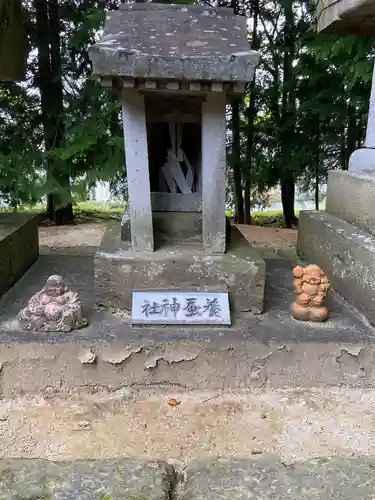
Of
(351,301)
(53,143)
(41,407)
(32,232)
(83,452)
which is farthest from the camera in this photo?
(53,143)

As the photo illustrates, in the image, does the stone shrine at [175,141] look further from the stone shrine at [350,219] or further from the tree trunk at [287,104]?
the tree trunk at [287,104]

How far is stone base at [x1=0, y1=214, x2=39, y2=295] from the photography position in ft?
11.5

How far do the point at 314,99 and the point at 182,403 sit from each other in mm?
5110

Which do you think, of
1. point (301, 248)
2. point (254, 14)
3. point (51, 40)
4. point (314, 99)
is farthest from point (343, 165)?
point (51, 40)

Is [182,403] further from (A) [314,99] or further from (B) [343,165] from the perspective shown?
(B) [343,165]

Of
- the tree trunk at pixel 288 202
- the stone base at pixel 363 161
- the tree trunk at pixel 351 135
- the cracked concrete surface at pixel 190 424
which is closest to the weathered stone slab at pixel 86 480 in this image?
the cracked concrete surface at pixel 190 424

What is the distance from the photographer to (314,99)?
258 inches

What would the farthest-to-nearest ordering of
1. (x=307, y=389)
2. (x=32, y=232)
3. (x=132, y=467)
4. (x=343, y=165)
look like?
(x=343, y=165) → (x=32, y=232) → (x=307, y=389) → (x=132, y=467)

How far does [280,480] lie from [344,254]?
6.87 feet

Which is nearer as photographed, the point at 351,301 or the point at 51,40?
the point at 351,301

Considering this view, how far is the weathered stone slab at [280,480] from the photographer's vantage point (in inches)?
58.6

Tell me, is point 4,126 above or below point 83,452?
above

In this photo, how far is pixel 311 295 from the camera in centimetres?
298

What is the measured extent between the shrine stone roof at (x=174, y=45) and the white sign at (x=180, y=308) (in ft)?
3.98
